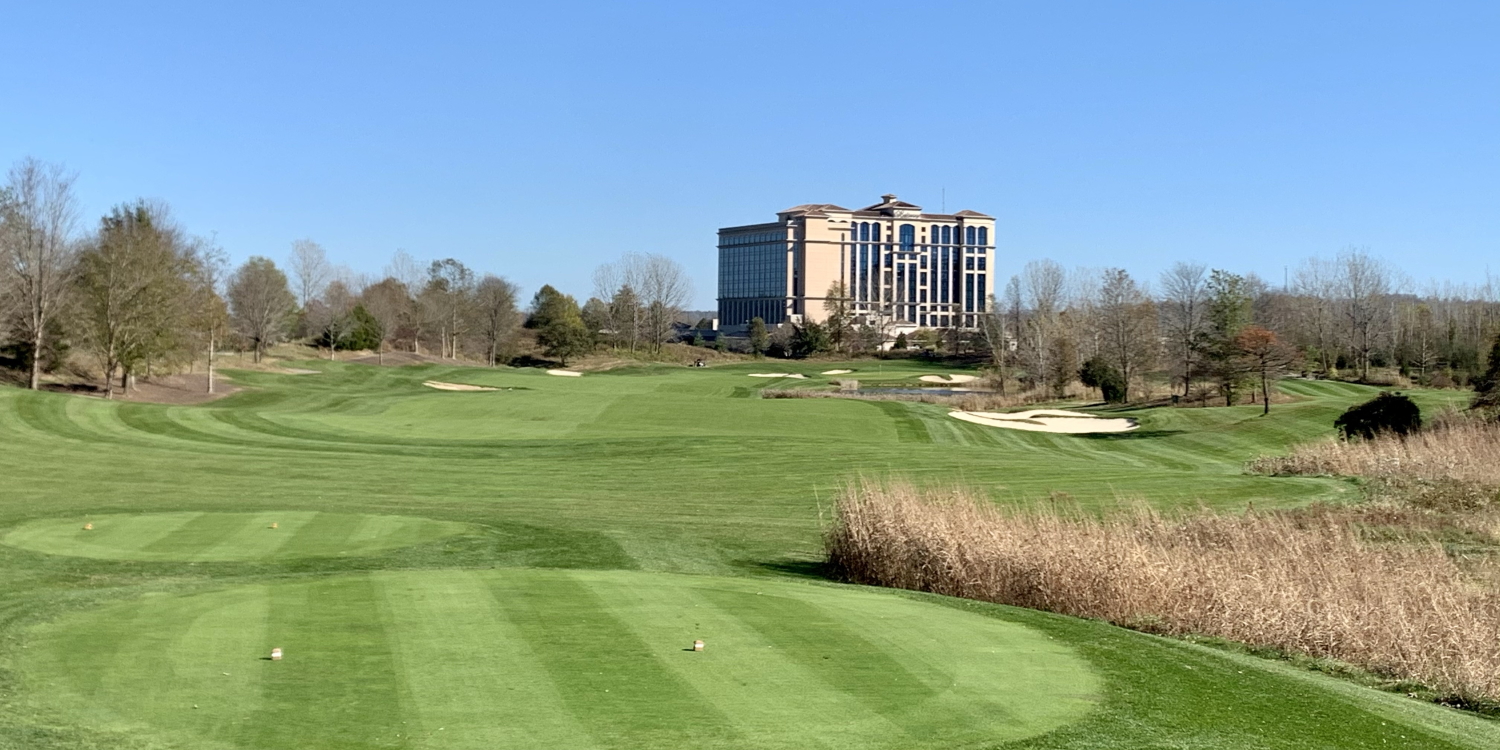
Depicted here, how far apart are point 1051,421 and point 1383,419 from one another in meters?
18.5

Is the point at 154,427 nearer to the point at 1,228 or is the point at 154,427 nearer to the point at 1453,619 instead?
the point at 1,228

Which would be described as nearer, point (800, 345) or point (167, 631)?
point (167, 631)

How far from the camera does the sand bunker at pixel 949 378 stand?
299ft

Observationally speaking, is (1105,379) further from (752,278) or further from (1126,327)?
(752,278)

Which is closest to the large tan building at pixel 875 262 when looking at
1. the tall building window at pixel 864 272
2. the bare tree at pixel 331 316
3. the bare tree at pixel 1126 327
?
the tall building window at pixel 864 272

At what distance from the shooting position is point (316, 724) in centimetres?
675

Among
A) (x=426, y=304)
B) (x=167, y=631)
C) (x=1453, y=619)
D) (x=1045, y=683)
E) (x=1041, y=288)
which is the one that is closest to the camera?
(x=1045, y=683)

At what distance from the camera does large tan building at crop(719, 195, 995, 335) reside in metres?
168

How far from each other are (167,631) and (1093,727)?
21.3ft

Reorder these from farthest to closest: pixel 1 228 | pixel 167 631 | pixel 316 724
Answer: pixel 1 228 < pixel 167 631 < pixel 316 724

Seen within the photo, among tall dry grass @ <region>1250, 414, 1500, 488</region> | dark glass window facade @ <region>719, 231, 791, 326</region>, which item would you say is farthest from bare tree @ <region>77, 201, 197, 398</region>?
dark glass window facade @ <region>719, 231, 791, 326</region>

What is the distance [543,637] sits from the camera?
908 centimetres

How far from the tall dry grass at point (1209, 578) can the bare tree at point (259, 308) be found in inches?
2578

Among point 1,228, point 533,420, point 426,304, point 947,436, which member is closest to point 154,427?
point 533,420
